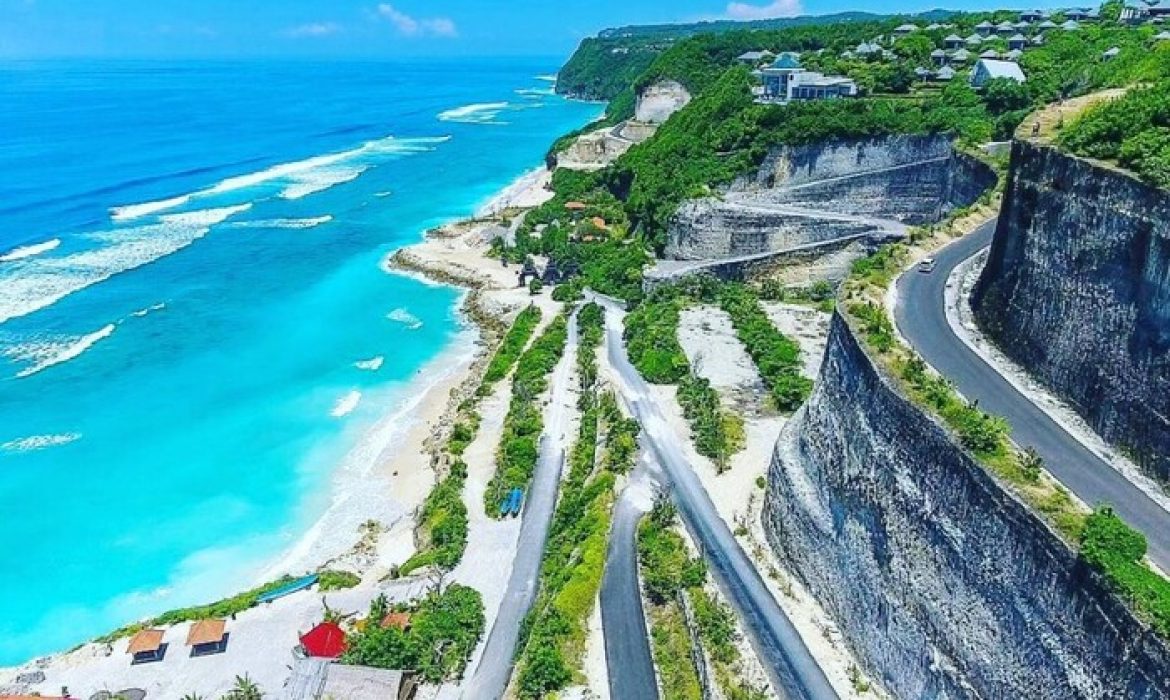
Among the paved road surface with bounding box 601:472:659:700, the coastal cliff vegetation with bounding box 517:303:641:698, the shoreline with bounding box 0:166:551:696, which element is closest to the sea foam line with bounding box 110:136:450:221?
the shoreline with bounding box 0:166:551:696

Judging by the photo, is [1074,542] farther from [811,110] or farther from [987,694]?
[811,110]

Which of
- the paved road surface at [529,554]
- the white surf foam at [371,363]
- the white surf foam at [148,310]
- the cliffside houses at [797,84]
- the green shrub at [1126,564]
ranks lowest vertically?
the white surf foam at [371,363]

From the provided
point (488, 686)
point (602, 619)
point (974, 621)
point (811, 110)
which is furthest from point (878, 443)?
point (811, 110)

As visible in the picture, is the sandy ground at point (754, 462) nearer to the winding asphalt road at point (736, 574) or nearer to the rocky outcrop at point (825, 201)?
the winding asphalt road at point (736, 574)

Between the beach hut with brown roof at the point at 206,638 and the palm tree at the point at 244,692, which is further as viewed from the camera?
the beach hut with brown roof at the point at 206,638

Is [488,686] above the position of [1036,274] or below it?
below

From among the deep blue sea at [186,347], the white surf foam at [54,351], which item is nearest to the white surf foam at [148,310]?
the deep blue sea at [186,347]
